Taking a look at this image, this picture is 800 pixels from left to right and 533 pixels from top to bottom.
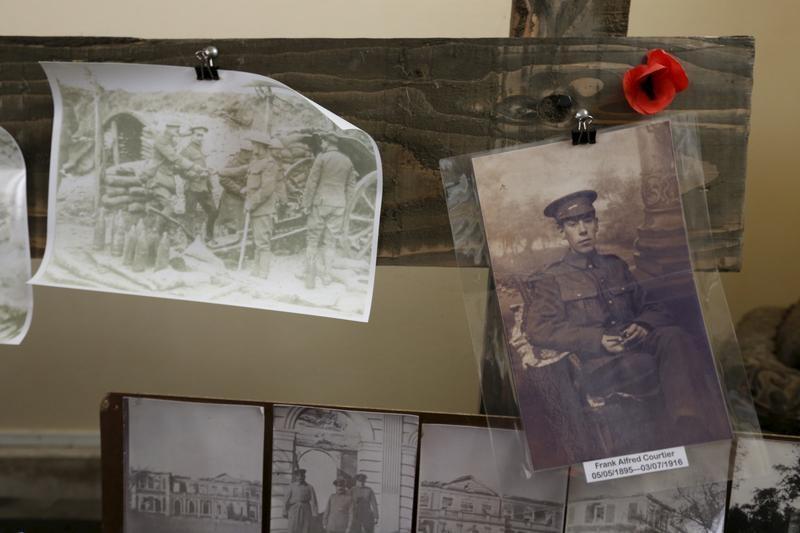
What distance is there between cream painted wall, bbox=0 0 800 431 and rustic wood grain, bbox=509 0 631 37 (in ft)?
2.14

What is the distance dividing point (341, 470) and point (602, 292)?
31cm

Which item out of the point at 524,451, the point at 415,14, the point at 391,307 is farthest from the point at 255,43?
the point at 391,307

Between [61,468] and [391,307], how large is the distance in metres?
0.74

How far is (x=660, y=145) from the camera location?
64cm

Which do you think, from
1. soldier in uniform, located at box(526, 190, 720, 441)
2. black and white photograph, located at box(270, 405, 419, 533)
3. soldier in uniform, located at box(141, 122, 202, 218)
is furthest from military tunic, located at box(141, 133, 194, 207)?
soldier in uniform, located at box(526, 190, 720, 441)

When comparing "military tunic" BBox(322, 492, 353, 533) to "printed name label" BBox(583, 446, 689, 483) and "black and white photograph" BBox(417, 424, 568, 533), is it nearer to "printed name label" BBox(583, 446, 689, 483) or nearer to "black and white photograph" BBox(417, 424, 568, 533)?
"black and white photograph" BBox(417, 424, 568, 533)

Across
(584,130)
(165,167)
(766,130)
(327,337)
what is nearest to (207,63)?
(165,167)

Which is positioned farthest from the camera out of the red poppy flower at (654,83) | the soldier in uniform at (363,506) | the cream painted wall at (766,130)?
the cream painted wall at (766,130)

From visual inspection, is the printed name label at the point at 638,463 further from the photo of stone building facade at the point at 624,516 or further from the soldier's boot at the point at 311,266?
the soldier's boot at the point at 311,266

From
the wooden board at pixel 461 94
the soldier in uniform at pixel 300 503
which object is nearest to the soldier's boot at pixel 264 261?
the wooden board at pixel 461 94

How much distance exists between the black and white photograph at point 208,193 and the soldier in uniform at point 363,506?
189 mm

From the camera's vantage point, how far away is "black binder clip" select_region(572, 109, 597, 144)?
63cm

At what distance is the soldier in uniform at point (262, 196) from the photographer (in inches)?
26.2

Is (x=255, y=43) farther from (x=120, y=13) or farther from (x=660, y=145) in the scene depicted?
(x=120, y=13)
